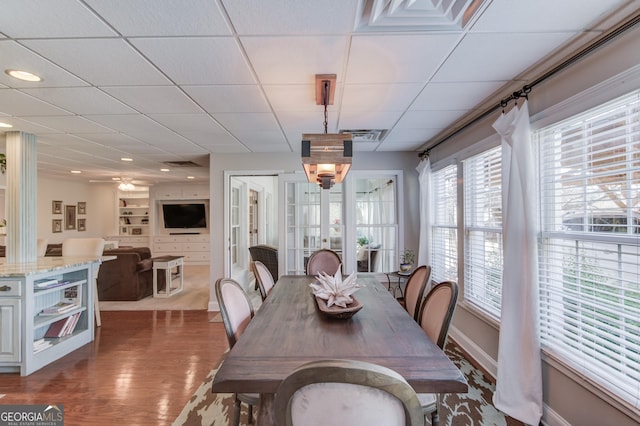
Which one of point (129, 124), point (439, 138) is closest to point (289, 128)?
point (129, 124)

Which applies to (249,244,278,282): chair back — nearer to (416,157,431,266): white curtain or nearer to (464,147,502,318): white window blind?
(416,157,431,266): white curtain

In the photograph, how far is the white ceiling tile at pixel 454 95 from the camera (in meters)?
2.21

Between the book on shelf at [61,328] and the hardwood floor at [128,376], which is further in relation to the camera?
the book on shelf at [61,328]

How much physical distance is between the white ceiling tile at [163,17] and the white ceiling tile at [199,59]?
7 centimetres

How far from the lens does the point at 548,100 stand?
76.9 inches

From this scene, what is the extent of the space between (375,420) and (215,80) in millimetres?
2181

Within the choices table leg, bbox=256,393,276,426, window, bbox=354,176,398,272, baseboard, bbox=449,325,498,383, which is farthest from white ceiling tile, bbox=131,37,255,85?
baseboard, bbox=449,325,498,383

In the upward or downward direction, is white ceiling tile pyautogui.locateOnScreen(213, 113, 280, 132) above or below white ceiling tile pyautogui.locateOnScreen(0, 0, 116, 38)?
above

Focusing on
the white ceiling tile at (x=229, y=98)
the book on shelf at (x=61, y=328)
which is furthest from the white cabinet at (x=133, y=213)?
the white ceiling tile at (x=229, y=98)

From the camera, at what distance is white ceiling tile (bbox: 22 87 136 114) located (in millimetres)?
2238

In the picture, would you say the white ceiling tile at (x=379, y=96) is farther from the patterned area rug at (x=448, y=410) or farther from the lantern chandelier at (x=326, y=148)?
the patterned area rug at (x=448, y=410)

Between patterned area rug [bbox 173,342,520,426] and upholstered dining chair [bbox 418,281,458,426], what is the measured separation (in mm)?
480

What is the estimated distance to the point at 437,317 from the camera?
184 cm

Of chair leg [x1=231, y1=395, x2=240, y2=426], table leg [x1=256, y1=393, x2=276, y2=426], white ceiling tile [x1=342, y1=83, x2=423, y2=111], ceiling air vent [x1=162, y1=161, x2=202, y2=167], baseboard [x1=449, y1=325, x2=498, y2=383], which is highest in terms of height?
ceiling air vent [x1=162, y1=161, x2=202, y2=167]
